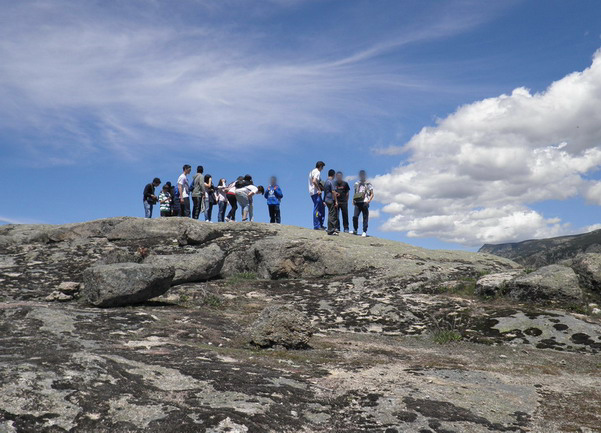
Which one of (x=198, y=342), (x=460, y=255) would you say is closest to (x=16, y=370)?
(x=198, y=342)

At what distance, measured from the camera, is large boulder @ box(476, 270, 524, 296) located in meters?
14.4

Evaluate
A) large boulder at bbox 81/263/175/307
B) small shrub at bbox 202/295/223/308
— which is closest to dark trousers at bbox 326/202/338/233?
small shrub at bbox 202/295/223/308

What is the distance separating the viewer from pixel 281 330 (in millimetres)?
9164

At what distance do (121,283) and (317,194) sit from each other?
47.2 feet

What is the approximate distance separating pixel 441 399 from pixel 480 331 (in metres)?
6.46

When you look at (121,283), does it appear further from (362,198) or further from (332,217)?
(362,198)

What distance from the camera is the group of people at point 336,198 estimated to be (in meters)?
22.7

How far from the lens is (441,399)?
5.89 m

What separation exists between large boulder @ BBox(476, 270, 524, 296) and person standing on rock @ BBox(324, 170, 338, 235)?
8.49 m

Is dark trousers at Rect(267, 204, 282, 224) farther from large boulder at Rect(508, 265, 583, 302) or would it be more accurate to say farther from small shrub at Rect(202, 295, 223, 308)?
large boulder at Rect(508, 265, 583, 302)

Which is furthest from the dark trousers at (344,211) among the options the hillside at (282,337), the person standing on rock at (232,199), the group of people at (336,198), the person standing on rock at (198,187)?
the person standing on rock at (198,187)

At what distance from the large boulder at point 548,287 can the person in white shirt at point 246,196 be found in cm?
1602

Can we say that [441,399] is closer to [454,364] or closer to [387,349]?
[454,364]

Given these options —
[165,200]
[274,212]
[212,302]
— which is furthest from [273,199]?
[212,302]
